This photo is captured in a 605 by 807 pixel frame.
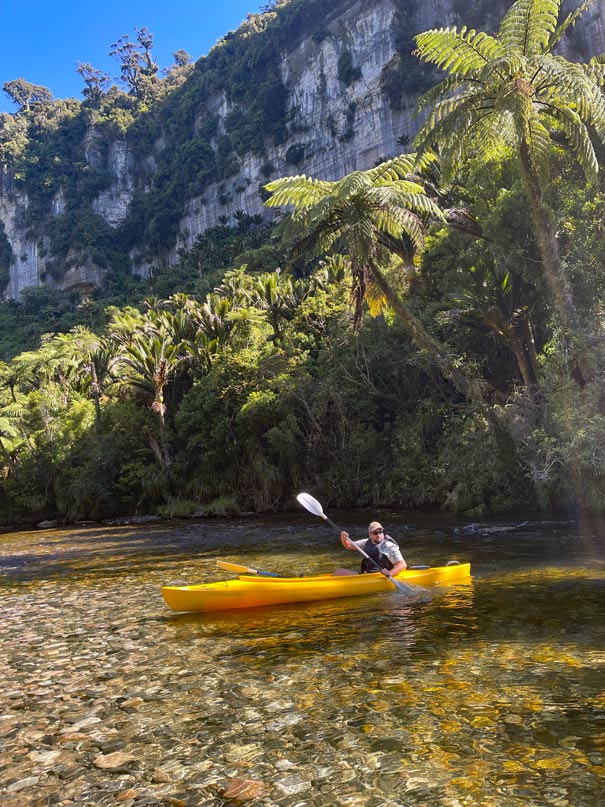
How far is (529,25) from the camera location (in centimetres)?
1434

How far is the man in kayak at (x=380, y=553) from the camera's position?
28.2ft

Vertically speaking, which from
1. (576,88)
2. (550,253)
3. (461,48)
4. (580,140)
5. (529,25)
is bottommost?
(550,253)

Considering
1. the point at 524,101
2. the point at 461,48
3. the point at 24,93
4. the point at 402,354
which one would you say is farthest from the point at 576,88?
the point at 24,93

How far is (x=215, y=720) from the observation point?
443cm

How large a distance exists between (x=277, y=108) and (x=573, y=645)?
83860 mm

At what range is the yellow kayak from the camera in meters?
7.67

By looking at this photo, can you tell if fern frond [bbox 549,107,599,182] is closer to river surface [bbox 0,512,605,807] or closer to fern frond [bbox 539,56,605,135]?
fern frond [bbox 539,56,605,135]

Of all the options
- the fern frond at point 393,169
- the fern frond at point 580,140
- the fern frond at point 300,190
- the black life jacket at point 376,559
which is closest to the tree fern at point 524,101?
the fern frond at point 580,140

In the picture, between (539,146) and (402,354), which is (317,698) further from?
(402,354)

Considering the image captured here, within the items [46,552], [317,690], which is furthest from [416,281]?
[317,690]

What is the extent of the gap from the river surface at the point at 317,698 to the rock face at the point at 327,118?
56.9 m

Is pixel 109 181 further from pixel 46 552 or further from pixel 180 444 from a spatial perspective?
pixel 46 552

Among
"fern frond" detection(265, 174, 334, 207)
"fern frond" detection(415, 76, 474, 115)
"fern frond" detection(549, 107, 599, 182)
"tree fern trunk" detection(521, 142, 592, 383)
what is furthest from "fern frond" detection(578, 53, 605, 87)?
"fern frond" detection(265, 174, 334, 207)

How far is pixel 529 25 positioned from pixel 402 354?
11.9 metres
